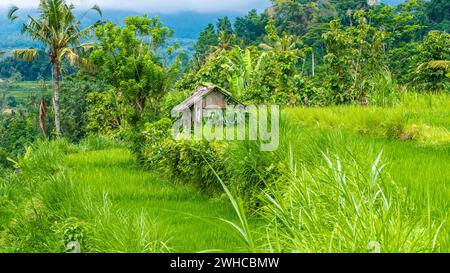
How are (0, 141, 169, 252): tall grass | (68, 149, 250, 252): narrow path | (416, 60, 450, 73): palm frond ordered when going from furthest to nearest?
(416, 60, 450, 73): palm frond
(68, 149, 250, 252): narrow path
(0, 141, 169, 252): tall grass

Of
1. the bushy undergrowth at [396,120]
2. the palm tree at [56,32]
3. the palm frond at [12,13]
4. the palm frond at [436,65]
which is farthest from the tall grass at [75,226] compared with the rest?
the palm frond at [12,13]

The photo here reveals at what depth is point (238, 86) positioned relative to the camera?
16328 millimetres

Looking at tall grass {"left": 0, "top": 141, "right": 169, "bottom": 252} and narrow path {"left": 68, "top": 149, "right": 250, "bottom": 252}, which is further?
narrow path {"left": 68, "top": 149, "right": 250, "bottom": 252}

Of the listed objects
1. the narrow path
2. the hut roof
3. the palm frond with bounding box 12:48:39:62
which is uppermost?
the palm frond with bounding box 12:48:39:62

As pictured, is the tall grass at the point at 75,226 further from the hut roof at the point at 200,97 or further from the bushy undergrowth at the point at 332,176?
the hut roof at the point at 200,97

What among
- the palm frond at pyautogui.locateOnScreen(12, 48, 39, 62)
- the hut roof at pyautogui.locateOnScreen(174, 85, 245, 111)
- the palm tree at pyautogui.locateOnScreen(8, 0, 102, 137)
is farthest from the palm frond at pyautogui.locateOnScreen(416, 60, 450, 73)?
the palm frond at pyautogui.locateOnScreen(12, 48, 39, 62)

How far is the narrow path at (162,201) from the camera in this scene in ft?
19.0

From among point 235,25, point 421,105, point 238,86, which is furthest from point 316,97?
point 235,25

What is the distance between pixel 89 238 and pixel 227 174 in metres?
2.80

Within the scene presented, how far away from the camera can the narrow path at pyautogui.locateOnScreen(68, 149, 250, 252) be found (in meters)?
5.78

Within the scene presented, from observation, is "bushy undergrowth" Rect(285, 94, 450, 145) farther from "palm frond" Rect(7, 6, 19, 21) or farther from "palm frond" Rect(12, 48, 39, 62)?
"palm frond" Rect(7, 6, 19, 21)

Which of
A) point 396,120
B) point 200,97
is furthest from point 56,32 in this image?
point 396,120

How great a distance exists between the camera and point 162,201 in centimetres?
830
